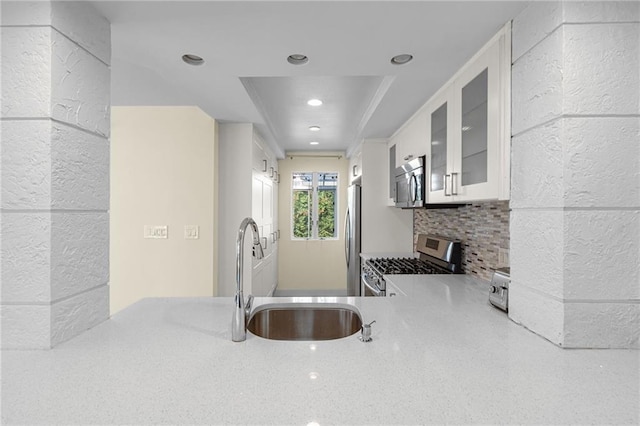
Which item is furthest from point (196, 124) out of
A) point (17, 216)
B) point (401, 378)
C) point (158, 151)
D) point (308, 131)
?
point (401, 378)

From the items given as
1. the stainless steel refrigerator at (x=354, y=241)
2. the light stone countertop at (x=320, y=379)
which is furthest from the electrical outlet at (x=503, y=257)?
the stainless steel refrigerator at (x=354, y=241)

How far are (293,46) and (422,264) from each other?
2144mm

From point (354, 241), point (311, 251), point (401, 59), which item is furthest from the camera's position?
point (311, 251)

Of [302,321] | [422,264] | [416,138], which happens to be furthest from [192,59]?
[422,264]

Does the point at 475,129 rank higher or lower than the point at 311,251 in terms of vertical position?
higher

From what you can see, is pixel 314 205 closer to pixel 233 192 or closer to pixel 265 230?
pixel 265 230

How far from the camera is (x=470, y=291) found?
1.90 m

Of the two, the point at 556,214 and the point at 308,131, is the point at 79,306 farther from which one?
the point at 308,131

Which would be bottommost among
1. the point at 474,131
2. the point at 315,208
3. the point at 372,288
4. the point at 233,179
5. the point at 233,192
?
the point at 372,288

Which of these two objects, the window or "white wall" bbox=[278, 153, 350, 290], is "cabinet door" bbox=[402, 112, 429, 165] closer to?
"white wall" bbox=[278, 153, 350, 290]

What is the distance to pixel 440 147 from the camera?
2148 mm

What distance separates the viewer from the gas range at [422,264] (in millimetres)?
2521

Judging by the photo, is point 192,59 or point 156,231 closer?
point 192,59

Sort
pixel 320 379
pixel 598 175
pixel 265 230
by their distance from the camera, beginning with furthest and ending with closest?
pixel 265 230 < pixel 598 175 < pixel 320 379
